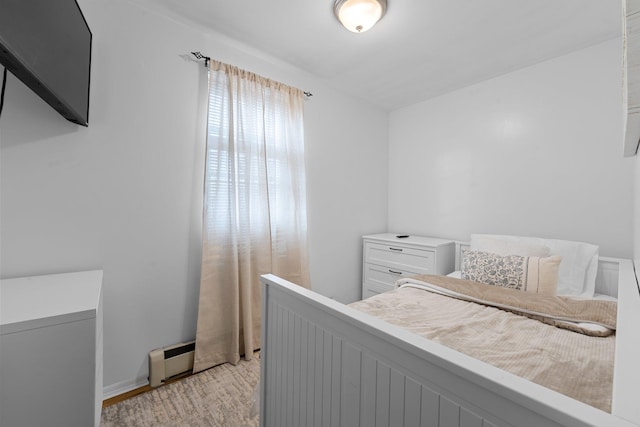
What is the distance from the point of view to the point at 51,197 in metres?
1.54

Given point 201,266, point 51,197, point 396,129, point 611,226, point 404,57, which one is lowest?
point 201,266

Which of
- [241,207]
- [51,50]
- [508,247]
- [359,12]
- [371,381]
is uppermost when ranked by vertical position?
[359,12]

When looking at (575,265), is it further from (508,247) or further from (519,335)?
(519,335)

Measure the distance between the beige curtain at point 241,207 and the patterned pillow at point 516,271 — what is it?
1.46 m

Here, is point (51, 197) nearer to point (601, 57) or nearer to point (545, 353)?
point (545, 353)

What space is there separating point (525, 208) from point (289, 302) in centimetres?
238

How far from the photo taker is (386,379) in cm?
72

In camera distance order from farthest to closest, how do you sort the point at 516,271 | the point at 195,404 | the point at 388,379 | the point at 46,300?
the point at 516,271, the point at 195,404, the point at 46,300, the point at 388,379

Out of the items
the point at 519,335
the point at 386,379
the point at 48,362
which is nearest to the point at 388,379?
the point at 386,379

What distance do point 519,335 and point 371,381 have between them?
0.97 metres

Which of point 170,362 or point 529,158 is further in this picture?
point 529,158

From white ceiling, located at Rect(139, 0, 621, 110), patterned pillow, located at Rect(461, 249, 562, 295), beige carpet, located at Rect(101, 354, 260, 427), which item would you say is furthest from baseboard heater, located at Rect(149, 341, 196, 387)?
white ceiling, located at Rect(139, 0, 621, 110)

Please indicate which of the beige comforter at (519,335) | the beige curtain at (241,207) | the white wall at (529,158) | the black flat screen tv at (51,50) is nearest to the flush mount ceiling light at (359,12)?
the beige curtain at (241,207)

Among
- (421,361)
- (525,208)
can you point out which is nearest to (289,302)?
(421,361)
